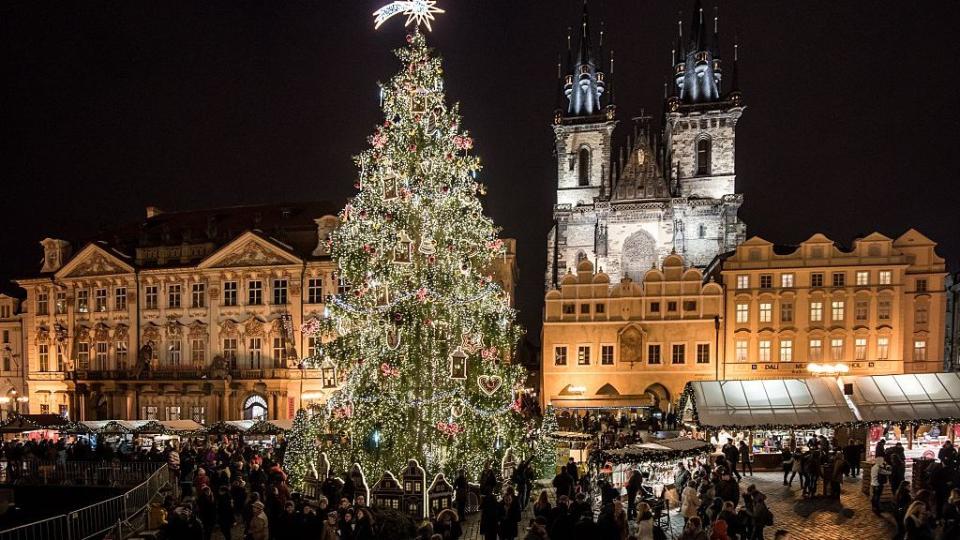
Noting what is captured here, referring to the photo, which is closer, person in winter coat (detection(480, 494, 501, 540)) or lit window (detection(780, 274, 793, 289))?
person in winter coat (detection(480, 494, 501, 540))

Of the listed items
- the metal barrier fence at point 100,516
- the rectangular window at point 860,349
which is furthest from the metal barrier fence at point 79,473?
the rectangular window at point 860,349

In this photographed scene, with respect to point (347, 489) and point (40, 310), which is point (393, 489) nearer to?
point (347, 489)

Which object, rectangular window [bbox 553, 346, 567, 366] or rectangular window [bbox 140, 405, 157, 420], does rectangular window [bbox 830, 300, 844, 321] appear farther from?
rectangular window [bbox 140, 405, 157, 420]

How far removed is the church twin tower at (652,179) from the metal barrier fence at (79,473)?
Answer: 104 ft

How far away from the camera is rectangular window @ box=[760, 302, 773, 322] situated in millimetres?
33250

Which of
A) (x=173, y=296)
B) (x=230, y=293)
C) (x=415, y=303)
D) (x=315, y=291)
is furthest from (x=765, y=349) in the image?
(x=173, y=296)

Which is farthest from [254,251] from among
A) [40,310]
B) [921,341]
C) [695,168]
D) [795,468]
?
[921,341]

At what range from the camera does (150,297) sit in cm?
3691

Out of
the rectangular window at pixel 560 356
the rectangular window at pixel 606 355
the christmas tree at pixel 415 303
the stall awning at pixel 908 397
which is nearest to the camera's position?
the christmas tree at pixel 415 303

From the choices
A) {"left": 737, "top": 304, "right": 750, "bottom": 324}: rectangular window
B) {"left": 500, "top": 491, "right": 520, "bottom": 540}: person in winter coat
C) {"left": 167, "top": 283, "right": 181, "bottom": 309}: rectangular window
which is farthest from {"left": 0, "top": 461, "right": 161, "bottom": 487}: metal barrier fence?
{"left": 737, "top": 304, "right": 750, "bottom": 324}: rectangular window

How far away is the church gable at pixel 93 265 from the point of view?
37062 millimetres

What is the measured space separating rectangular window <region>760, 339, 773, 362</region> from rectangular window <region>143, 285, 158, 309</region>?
33658 mm

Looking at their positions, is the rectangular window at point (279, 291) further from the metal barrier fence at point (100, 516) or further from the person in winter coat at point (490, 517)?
the person in winter coat at point (490, 517)

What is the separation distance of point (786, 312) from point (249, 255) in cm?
2900
